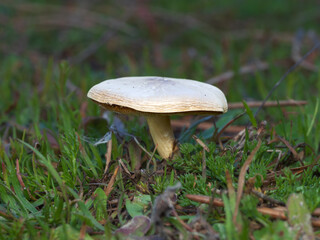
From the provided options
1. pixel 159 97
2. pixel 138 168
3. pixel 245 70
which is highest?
pixel 159 97

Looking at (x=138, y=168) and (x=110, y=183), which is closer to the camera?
(x=110, y=183)

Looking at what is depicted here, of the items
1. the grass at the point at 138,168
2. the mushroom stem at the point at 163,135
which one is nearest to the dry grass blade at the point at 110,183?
the grass at the point at 138,168

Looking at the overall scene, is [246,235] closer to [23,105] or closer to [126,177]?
[126,177]

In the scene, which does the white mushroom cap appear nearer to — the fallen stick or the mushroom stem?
the mushroom stem

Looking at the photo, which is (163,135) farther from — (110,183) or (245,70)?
(245,70)

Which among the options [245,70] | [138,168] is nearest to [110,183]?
[138,168]

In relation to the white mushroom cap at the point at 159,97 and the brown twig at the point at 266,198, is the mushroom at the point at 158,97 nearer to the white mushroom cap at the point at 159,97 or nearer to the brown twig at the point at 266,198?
the white mushroom cap at the point at 159,97
